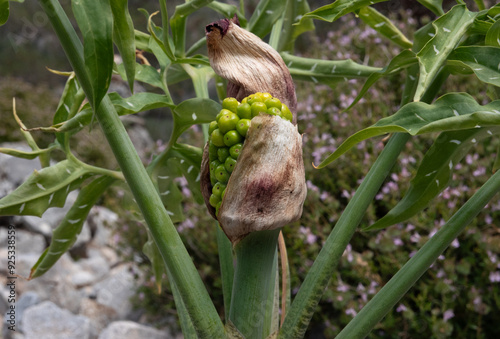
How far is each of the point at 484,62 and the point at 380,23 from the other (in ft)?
0.47

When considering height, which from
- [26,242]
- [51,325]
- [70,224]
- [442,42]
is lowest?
[26,242]

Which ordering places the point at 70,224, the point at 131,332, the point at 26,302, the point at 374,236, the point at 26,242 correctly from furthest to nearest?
the point at 26,242 → the point at 26,302 → the point at 131,332 → the point at 374,236 → the point at 70,224

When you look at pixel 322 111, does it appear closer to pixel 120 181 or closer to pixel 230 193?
pixel 120 181

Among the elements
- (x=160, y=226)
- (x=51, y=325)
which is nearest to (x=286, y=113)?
(x=160, y=226)

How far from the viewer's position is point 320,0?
3.41m

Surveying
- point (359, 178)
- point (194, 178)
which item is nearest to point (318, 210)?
point (359, 178)

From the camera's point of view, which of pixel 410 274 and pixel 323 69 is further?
pixel 323 69

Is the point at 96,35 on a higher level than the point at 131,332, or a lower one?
higher

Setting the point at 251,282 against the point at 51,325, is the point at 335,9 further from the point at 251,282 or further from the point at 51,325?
the point at 51,325

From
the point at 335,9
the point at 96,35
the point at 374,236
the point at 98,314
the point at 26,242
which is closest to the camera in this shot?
the point at 96,35

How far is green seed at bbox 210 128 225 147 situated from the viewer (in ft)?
1.05

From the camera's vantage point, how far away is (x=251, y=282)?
0.34 metres

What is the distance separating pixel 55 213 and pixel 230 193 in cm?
253

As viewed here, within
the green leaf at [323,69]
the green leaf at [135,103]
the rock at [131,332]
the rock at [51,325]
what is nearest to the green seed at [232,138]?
the green leaf at [135,103]
